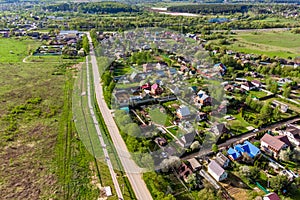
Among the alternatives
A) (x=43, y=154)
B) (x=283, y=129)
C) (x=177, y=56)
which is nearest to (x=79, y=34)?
(x=177, y=56)

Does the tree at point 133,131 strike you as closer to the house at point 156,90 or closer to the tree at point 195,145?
→ the tree at point 195,145

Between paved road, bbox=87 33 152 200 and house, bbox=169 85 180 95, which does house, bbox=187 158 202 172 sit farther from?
house, bbox=169 85 180 95

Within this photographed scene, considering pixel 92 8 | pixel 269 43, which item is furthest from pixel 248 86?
pixel 92 8

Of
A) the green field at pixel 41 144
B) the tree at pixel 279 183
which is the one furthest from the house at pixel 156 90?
the tree at pixel 279 183

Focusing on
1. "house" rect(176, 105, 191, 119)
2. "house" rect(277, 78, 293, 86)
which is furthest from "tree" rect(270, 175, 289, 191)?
"house" rect(277, 78, 293, 86)

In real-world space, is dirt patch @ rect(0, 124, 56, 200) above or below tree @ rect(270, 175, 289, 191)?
below
